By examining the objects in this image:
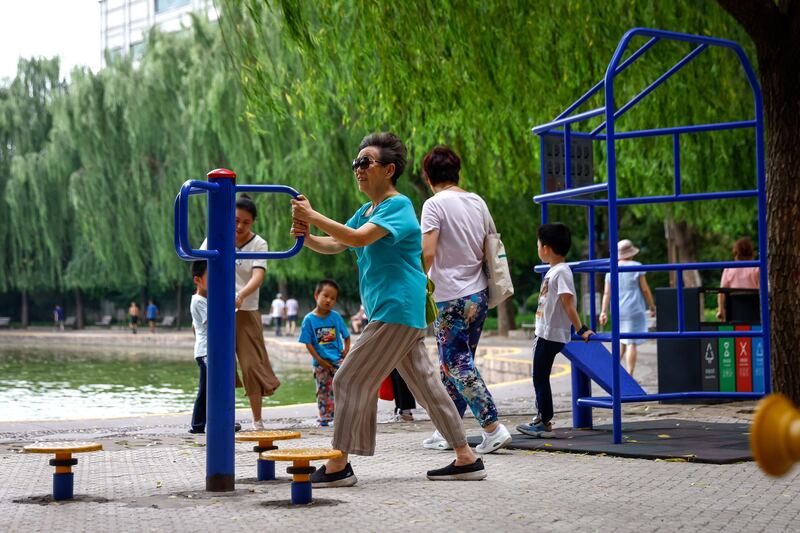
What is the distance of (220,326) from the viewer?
5.68 meters

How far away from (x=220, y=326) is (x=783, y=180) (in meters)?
4.78

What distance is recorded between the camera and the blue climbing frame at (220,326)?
564 cm

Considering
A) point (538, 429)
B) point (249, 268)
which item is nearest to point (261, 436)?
point (538, 429)

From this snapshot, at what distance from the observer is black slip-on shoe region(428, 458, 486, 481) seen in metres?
6.02

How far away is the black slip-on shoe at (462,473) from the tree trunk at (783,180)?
3.41 m

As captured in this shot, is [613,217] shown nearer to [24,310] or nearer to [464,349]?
[464,349]

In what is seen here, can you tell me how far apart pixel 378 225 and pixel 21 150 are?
41.2 meters

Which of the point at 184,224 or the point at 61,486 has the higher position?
the point at 184,224

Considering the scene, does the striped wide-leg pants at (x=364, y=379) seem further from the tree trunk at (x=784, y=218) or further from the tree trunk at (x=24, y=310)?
the tree trunk at (x=24, y=310)

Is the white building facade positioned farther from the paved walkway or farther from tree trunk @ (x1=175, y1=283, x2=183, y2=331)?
the paved walkway

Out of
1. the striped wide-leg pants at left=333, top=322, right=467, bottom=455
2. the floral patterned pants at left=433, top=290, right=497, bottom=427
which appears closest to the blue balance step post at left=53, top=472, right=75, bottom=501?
the striped wide-leg pants at left=333, top=322, right=467, bottom=455

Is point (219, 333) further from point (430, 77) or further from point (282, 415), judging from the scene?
point (430, 77)

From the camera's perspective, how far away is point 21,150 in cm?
4416

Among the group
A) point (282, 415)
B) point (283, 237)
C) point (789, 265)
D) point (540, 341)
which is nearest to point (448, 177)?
point (540, 341)
